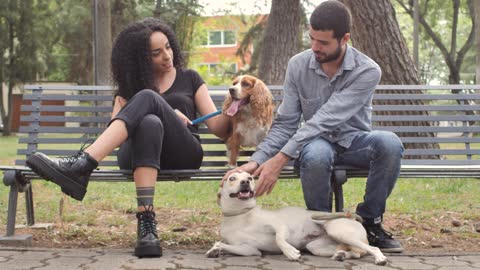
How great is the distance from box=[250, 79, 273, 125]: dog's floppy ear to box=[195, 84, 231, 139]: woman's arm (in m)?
0.26

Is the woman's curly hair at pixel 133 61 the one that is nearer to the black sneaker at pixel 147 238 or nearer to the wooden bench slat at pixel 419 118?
the black sneaker at pixel 147 238

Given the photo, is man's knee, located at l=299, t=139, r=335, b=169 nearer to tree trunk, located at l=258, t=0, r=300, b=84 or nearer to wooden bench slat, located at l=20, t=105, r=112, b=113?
wooden bench slat, located at l=20, t=105, r=112, b=113

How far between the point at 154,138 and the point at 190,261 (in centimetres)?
75

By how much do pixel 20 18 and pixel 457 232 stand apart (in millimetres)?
34229

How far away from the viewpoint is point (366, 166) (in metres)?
4.58

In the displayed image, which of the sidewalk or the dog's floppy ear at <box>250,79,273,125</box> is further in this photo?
the dog's floppy ear at <box>250,79,273,125</box>

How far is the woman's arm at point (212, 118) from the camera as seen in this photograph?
516cm

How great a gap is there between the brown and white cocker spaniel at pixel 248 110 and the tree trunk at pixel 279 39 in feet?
32.9

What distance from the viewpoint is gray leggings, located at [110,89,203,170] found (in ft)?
14.0

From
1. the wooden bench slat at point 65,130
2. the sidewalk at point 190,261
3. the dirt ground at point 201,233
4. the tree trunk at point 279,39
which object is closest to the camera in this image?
the sidewalk at point 190,261

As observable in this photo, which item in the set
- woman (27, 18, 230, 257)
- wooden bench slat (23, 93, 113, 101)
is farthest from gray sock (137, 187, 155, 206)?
Result: wooden bench slat (23, 93, 113, 101)

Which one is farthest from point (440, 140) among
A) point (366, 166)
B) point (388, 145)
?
point (388, 145)

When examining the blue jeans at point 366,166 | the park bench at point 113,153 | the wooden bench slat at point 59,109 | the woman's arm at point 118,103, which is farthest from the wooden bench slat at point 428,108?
the wooden bench slat at point 59,109

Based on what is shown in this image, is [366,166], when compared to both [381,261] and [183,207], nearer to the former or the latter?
[381,261]
